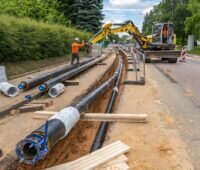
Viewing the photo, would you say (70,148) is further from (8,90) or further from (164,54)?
(164,54)

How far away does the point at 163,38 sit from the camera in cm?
2225

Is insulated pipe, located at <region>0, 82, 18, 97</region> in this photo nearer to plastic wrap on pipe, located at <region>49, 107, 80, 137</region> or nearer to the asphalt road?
plastic wrap on pipe, located at <region>49, 107, 80, 137</region>

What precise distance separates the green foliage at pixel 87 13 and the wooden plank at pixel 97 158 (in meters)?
35.1

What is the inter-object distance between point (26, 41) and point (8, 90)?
20.3ft

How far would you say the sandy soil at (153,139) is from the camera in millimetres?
4066

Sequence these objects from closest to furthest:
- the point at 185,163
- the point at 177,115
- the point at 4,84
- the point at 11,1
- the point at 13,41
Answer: the point at 185,163 → the point at 177,115 → the point at 4,84 → the point at 13,41 → the point at 11,1

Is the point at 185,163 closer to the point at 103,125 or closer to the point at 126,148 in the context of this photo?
the point at 126,148

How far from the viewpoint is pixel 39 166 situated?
4.45 meters

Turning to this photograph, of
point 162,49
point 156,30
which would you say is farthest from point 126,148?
point 156,30

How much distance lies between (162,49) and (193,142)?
1748cm

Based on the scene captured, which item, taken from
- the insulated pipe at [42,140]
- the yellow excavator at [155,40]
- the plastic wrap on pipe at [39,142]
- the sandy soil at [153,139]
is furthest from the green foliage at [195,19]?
the plastic wrap on pipe at [39,142]

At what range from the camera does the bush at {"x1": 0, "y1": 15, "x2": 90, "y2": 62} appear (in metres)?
12.2

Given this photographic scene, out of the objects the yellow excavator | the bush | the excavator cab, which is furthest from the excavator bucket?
the bush

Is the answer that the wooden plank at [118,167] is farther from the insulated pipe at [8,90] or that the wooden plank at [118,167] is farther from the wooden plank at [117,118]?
the insulated pipe at [8,90]
